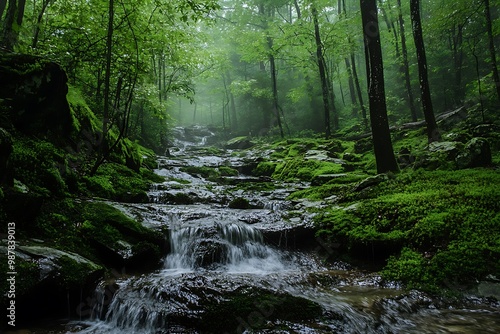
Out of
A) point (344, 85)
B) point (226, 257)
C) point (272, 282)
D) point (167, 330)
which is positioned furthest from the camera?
point (344, 85)

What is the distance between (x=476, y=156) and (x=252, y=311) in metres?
7.20

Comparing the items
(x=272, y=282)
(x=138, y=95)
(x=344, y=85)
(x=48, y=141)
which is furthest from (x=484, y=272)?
(x=344, y=85)

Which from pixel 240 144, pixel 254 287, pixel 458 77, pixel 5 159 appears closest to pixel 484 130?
pixel 458 77

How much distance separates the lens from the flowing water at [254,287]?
330 centimetres

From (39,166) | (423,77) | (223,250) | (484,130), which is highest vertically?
(423,77)

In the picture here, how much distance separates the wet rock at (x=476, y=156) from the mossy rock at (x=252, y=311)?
6311mm

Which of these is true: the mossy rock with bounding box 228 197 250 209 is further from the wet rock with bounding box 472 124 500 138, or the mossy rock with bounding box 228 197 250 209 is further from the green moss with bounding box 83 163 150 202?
the wet rock with bounding box 472 124 500 138

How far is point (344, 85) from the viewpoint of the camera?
31.8 meters

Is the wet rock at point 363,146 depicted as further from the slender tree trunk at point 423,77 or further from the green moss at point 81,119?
the green moss at point 81,119

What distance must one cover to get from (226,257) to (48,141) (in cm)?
471

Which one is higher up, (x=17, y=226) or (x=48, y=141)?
(x=48, y=141)

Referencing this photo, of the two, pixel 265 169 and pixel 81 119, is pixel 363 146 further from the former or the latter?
pixel 81 119

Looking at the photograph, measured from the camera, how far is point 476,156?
7266mm

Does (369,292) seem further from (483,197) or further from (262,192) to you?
(262,192)
